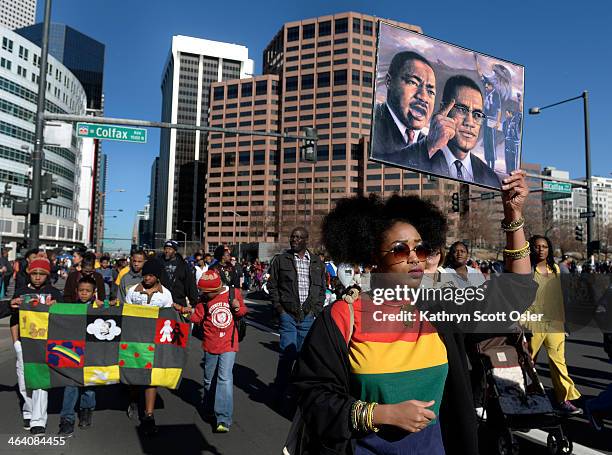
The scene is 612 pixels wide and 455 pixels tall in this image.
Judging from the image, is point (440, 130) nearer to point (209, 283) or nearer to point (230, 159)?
point (209, 283)

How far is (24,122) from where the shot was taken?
72.7m

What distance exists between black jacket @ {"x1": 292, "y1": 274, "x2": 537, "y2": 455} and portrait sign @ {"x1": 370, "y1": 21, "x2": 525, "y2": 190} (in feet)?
8.04

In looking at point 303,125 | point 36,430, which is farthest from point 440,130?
point 303,125

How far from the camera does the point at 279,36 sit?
442 feet

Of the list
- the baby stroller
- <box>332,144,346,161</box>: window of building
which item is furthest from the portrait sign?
<box>332,144,346,161</box>: window of building

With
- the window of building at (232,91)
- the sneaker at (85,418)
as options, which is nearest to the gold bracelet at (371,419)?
the sneaker at (85,418)

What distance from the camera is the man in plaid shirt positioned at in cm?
649

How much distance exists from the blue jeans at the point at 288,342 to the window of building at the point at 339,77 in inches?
4596

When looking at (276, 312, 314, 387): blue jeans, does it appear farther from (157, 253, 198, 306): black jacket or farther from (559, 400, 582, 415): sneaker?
(559, 400, 582, 415): sneaker

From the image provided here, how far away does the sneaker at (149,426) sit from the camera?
4.97 m

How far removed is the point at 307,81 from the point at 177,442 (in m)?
124

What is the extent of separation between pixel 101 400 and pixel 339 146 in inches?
4602

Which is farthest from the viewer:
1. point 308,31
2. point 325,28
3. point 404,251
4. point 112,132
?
point 308,31

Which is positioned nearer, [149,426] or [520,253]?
[520,253]
